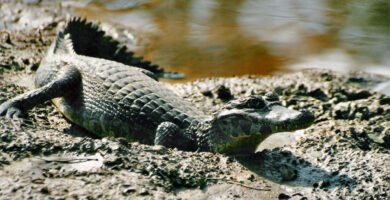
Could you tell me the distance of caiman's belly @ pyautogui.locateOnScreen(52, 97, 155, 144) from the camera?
615 centimetres

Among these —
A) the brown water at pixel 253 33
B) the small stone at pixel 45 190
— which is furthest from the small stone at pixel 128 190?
the brown water at pixel 253 33

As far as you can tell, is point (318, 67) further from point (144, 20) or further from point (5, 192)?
point (5, 192)

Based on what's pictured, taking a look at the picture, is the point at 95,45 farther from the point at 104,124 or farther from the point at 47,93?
the point at 104,124

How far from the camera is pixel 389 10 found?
36.2 ft

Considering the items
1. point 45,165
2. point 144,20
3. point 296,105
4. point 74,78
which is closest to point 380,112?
point 296,105

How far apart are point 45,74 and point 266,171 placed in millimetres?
2563

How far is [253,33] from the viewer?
32.6ft

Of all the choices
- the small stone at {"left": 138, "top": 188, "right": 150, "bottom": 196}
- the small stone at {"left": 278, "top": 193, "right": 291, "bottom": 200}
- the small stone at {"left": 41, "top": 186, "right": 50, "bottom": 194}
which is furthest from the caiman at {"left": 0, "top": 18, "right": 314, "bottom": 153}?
the small stone at {"left": 41, "top": 186, "right": 50, "bottom": 194}

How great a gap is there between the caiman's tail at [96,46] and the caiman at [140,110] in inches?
21.6

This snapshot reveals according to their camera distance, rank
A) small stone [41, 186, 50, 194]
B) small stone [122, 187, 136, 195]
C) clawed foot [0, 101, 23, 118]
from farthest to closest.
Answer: clawed foot [0, 101, 23, 118]
small stone [122, 187, 136, 195]
small stone [41, 186, 50, 194]

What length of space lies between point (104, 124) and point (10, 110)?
0.72 metres

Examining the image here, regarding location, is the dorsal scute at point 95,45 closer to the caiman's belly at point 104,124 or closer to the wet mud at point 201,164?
the wet mud at point 201,164

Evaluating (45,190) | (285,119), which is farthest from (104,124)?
(45,190)

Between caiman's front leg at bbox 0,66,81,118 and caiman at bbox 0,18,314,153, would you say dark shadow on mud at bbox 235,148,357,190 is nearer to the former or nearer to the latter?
caiman at bbox 0,18,314,153
